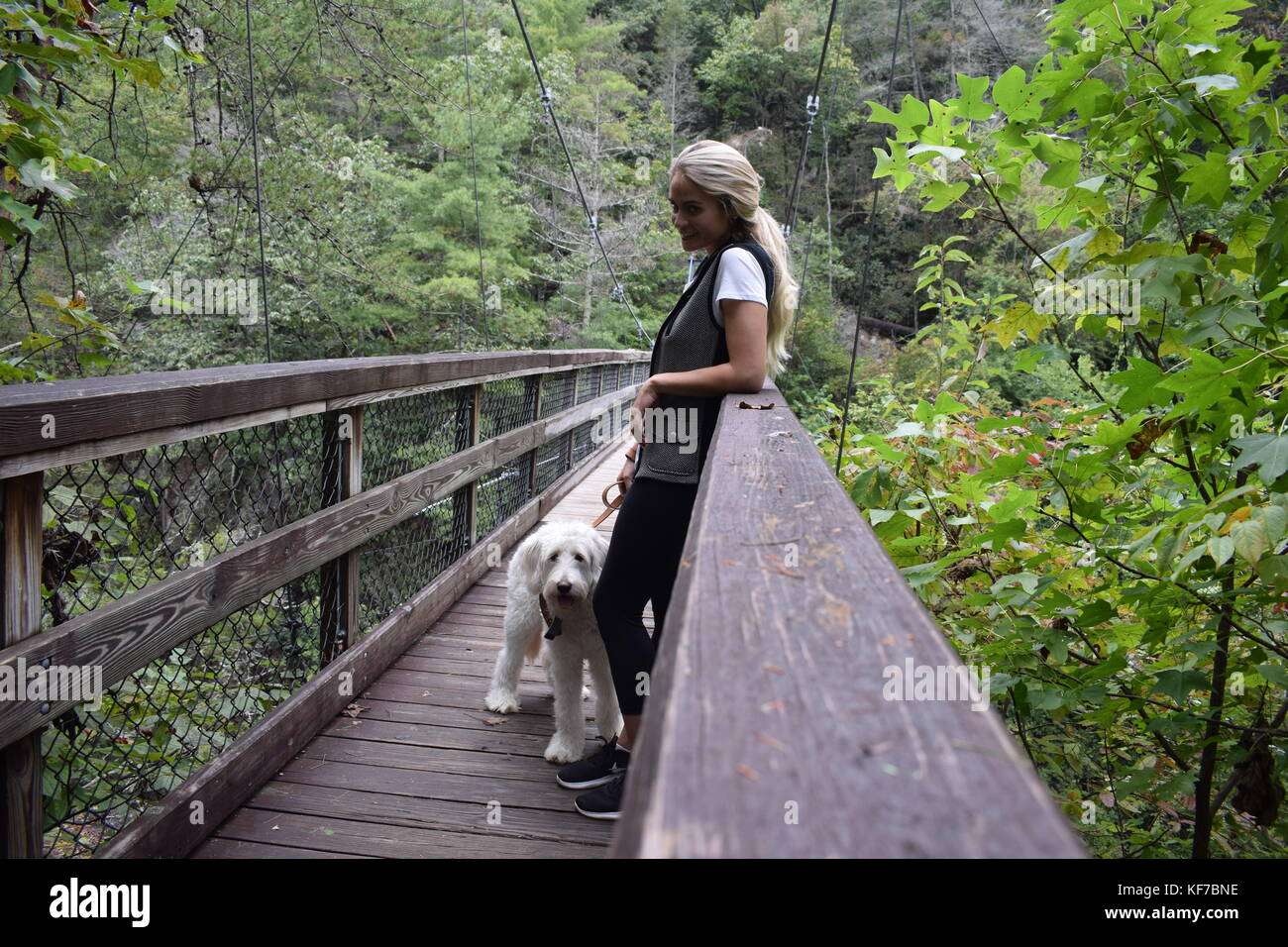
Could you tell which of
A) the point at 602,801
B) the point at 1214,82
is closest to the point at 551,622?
the point at 602,801

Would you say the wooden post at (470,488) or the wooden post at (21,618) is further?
→ the wooden post at (470,488)

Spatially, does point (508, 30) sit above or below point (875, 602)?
above

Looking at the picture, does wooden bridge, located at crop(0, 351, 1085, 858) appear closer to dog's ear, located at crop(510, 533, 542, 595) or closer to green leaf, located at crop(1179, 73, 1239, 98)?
dog's ear, located at crop(510, 533, 542, 595)

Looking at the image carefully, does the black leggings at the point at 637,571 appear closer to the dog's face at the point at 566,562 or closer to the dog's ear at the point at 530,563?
the dog's face at the point at 566,562

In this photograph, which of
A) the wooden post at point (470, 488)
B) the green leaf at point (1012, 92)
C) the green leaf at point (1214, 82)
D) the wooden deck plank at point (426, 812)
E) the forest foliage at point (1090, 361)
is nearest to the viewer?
the green leaf at point (1214, 82)

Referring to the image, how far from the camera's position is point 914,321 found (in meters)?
27.2

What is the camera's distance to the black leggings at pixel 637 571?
208 cm

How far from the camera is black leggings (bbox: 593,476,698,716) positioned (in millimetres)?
2080

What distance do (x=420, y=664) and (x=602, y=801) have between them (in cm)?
125

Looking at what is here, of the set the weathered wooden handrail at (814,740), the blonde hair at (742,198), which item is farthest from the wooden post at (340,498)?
the weathered wooden handrail at (814,740)

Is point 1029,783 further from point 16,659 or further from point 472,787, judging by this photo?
point 472,787

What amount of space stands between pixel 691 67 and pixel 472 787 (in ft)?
119

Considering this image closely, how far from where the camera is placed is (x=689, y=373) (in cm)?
203
